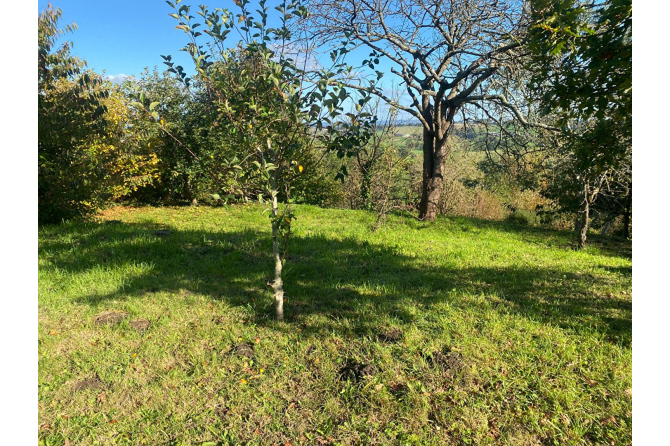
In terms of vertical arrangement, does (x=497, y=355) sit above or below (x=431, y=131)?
below

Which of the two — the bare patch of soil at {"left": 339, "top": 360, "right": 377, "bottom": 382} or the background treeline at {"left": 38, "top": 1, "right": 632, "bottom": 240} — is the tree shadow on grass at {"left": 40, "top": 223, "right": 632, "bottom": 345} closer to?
the bare patch of soil at {"left": 339, "top": 360, "right": 377, "bottom": 382}

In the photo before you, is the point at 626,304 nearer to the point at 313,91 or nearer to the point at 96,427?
the point at 313,91

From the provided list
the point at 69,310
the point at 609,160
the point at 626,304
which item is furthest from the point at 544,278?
the point at 69,310

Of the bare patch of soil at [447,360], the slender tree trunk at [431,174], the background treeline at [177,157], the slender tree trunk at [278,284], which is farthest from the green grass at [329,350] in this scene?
the slender tree trunk at [431,174]

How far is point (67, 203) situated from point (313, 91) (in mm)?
7597

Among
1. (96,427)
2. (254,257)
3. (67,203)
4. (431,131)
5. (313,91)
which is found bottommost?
(96,427)

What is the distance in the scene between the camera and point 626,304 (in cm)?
411

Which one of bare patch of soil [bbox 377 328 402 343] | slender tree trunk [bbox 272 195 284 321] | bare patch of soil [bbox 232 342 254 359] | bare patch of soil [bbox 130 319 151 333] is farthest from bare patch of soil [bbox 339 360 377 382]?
bare patch of soil [bbox 130 319 151 333]

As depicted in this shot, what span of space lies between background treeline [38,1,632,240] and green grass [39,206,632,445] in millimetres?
1304

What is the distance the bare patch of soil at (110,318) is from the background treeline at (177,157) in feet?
5.32

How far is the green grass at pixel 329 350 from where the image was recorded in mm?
2342

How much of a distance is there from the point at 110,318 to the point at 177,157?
948cm

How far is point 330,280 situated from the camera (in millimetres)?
4836

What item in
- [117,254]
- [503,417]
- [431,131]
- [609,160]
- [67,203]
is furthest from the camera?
[431,131]
